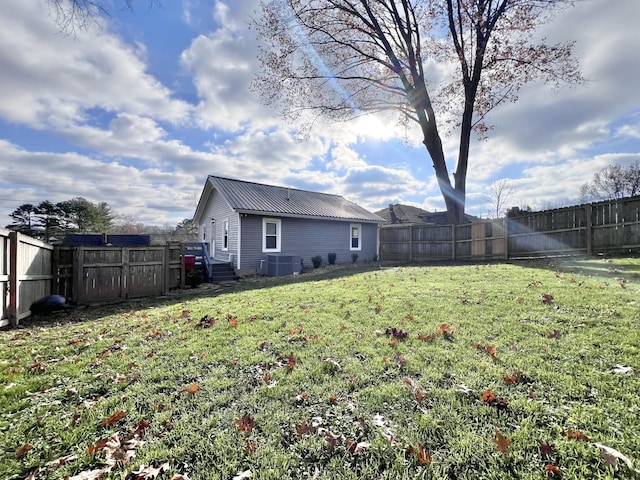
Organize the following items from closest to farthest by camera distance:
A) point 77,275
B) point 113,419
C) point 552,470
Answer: point 552,470 < point 113,419 < point 77,275

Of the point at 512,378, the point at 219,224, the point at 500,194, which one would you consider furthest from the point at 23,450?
the point at 500,194

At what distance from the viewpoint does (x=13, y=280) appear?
5.36 m

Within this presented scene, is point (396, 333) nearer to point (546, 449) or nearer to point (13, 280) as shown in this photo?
point (546, 449)

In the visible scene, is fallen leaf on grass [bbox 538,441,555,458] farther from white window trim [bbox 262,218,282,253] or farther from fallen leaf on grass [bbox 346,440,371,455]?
white window trim [bbox 262,218,282,253]

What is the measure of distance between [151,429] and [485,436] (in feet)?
8.02

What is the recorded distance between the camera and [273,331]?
14.3 feet

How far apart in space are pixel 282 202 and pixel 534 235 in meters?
11.7

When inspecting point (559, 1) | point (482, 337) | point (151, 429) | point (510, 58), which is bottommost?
point (151, 429)

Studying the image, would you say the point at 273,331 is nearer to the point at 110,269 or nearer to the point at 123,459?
the point at 123,459

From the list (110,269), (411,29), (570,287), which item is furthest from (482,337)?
(411,29)

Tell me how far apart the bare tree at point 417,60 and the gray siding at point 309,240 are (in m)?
5.74

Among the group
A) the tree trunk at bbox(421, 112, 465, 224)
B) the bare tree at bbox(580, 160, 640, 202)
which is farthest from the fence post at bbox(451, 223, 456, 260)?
the bare tree at bbox(580, 160, 640, 202)

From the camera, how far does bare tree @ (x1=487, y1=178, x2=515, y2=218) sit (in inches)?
1468

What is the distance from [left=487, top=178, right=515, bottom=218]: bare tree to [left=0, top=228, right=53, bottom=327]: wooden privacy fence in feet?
140
